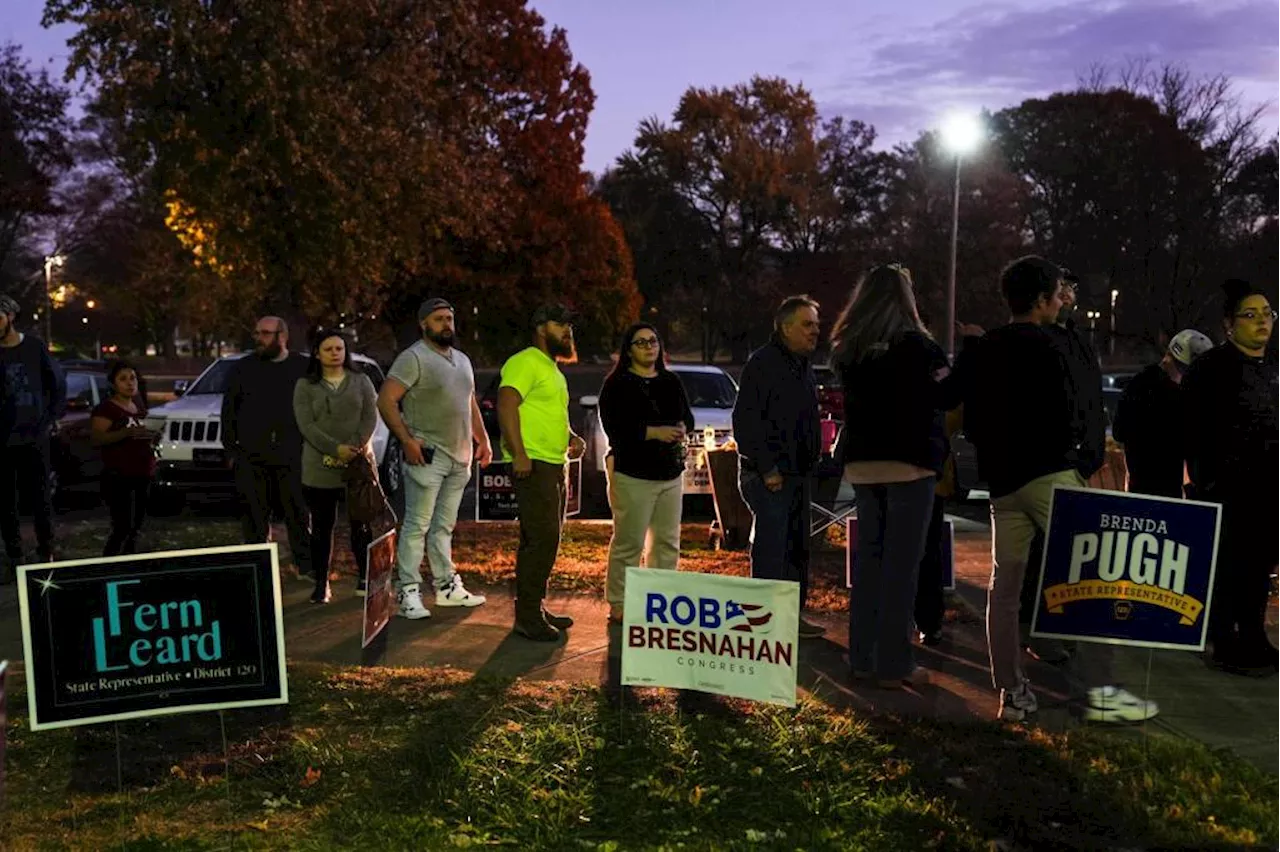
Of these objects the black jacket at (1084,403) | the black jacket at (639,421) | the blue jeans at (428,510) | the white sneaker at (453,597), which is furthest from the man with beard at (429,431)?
the black jacket at (1084,403)

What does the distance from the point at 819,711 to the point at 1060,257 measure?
35761mm

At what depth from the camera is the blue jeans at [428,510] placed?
280 inches

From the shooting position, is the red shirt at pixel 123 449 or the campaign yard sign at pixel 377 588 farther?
the red shirt at pixel 123 449

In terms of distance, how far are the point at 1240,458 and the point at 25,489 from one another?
7.93 meters

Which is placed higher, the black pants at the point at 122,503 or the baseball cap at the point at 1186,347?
the baseball cap at the point at 1186,347

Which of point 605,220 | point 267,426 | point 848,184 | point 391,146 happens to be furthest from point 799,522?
point 848,184

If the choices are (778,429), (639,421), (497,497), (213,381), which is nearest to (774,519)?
(778,429)

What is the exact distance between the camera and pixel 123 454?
8.27 meters

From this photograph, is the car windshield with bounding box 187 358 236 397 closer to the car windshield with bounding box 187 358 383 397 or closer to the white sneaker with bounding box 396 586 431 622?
the car windshield with bounding box 187 358 383 397

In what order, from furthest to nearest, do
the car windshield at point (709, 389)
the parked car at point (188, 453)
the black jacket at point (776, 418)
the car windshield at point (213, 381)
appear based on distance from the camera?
the car windshield at point (709, 389) < the car windshield at point (213, 381) < the parked car at point (188, 453) < the black jacket at point (776, 418)

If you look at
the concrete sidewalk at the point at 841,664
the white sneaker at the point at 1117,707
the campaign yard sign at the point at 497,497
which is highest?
the campaign yard sign at the point at 497,497

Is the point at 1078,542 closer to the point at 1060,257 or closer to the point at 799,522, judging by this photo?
the point at 799,522

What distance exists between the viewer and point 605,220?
36.6 m

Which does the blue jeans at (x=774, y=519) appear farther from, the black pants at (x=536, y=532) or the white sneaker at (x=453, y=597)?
the white sneaker at (x=453, y=597)
